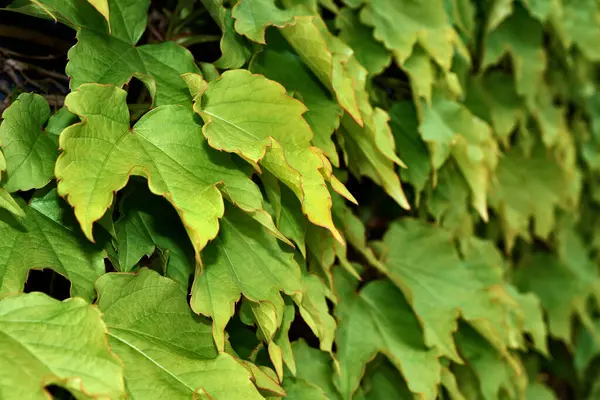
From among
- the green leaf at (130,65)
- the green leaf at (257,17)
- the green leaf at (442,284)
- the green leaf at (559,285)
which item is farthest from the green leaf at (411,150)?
the green leaf at (559,285)

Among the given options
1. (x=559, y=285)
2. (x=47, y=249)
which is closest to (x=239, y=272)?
(x=47, y=249)

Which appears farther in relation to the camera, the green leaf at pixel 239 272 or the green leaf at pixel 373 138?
the green leaf at pixel 373 138

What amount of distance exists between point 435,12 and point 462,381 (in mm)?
804

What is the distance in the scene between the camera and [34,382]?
561 millimetres

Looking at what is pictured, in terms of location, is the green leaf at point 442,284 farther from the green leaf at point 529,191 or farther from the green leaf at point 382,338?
the green leaf at point 529,191

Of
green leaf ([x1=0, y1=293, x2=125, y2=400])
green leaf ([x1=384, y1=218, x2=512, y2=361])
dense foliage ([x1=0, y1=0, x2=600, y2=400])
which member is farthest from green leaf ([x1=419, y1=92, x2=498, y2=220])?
green leaf ([x1=0, y1=293, x2=125, y2=400])

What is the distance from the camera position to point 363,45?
43.2 inches

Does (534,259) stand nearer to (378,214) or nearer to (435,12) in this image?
(378,214)

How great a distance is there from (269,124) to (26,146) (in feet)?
0.98

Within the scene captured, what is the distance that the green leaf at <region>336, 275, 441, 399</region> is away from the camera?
1.05 metres

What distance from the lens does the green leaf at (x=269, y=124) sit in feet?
2.44

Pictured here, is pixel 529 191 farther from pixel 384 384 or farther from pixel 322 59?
pixel 322 59

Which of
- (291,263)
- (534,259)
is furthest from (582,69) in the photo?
(291,263)

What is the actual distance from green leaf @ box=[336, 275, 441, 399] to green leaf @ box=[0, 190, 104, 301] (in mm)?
480
